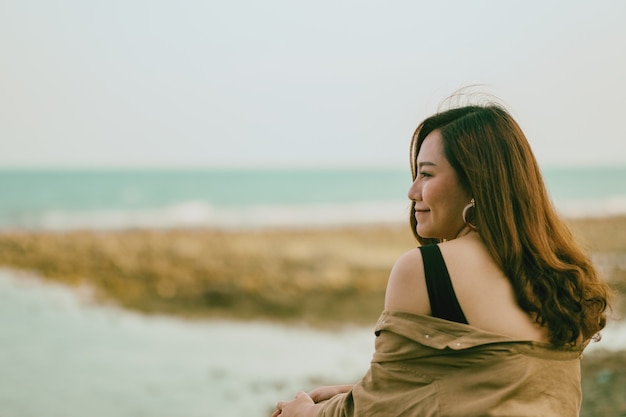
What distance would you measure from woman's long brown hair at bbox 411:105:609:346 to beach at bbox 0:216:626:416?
11.6 feet

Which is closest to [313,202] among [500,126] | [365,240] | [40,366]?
[365,240]

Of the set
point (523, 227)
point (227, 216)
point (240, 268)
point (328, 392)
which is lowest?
point (227, 216)

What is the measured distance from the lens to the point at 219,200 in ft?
183

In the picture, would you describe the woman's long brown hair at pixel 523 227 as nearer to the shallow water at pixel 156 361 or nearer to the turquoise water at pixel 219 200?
the shallow water at pixel 156 361

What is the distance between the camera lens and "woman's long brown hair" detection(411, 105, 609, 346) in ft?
7.06

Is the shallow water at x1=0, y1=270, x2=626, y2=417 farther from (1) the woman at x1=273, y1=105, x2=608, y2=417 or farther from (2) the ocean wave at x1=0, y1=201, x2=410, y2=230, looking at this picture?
(2) the ocean wave at x1=0, y1=201, x2=410, y2=230

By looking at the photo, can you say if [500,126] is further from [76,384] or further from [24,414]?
[76,384]

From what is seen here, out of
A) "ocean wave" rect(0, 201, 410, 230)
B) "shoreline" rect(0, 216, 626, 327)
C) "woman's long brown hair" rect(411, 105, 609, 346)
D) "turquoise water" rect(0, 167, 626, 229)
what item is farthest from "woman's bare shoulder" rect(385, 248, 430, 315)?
"ocean wave" rect(0, 201, 410, 230)

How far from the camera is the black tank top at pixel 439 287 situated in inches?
81.5

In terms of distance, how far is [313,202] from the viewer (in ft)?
177

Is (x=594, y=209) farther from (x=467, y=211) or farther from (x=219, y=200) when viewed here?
(x=467, y=211)

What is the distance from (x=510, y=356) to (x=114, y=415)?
4.90 meters

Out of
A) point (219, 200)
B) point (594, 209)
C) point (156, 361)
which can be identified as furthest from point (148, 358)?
point (219, 200)

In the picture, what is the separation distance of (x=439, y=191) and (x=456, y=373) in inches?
21.4
